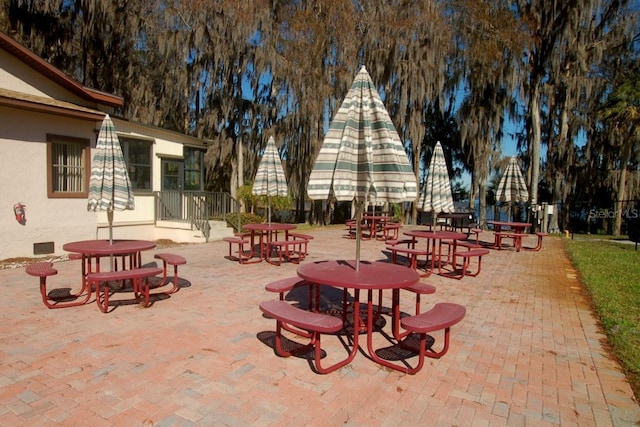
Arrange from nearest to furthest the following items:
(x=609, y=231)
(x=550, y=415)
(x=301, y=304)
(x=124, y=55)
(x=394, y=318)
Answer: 1. (x=550, y=415)
2. (x=394, y=318)
3. (x=301, y=304)
4. (x=124, y=55)
5. (x=609, y=231)

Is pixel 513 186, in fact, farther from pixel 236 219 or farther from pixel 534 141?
pixel 236 219

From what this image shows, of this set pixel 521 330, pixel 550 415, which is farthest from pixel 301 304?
pixel 550 415

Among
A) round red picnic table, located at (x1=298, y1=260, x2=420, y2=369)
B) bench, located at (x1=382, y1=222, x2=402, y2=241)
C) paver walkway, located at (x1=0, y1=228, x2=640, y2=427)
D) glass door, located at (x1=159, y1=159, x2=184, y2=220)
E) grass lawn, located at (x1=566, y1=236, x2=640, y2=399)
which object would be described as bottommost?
paver walkway, located at (x1=0, y1=228, x2=640, y2=427)

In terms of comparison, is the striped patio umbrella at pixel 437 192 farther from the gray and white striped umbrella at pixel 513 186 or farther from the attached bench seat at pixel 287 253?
the gray and white striped umbrella at pixel 513 186

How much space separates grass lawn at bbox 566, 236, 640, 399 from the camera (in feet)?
12.5

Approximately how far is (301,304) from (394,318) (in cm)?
181

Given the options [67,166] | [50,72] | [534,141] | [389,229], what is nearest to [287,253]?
[389,229]

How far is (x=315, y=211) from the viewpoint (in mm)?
20375

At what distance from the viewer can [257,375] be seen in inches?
126

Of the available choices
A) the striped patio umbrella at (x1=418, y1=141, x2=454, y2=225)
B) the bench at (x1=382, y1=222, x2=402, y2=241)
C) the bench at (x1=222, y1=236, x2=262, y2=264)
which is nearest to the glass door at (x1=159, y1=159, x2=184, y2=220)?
the bench at (x1=222, y1=236, x2=262, y2=264)

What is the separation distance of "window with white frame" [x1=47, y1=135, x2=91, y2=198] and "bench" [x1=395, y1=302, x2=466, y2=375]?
908 cm

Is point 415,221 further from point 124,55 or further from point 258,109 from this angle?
point 124,55

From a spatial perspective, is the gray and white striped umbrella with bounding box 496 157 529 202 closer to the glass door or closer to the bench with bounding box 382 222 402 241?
the bench with bounding box 382 222 402 241

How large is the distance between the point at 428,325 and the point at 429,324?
0.03m
